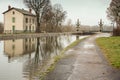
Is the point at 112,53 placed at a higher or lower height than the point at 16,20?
lower

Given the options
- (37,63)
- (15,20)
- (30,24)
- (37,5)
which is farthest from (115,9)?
(37,63)

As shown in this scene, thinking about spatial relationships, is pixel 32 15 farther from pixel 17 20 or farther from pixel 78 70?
pixel 78 70

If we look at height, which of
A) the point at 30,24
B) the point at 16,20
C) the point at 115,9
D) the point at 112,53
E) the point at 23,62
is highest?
the point at 115,9

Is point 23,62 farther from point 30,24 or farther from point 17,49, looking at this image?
point 30,24

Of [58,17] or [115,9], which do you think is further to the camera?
[58,17]

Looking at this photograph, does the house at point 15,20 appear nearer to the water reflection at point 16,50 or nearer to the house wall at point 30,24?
the house wall at point 30,24

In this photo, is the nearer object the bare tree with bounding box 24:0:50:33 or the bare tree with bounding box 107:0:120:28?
the bare tree with bounding box 107:0:120:28

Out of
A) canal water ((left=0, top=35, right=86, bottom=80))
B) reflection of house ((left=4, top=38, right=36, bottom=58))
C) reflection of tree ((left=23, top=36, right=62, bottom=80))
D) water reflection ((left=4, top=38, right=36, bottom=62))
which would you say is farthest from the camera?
reflection of house ((left=4, top=38, right=36, bottom=58))

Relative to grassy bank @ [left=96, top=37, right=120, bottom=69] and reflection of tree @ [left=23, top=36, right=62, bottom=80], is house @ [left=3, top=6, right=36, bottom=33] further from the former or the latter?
grassy bank @ [left=96, top=37, right=120, bottom=69]

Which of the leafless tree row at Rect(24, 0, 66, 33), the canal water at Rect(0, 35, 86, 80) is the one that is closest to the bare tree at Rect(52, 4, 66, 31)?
the leafless tree row at Rect(24, 0, 66, 33)

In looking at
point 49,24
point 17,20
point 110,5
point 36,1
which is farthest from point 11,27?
point 110,5

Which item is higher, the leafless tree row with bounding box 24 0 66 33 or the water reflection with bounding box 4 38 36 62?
the leafless tree row with bounding box 24 0 66 33

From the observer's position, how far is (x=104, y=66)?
15758 mm

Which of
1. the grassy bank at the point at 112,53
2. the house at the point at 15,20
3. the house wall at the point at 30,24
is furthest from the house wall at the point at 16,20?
the grassy bank at the point at 112,53
